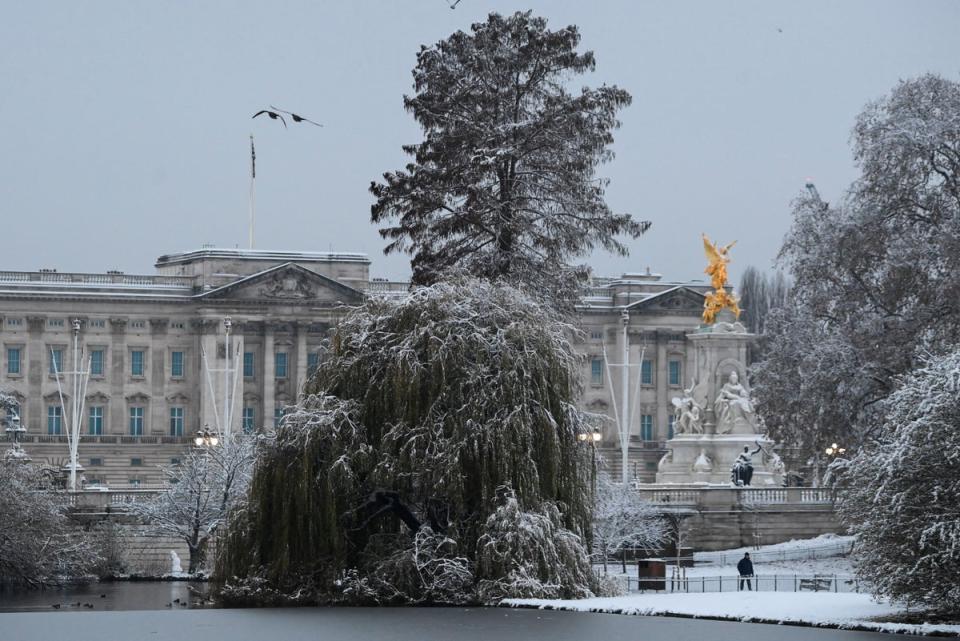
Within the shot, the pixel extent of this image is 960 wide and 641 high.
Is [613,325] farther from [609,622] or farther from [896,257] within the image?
[609,622]

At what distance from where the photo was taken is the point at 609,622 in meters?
38.9

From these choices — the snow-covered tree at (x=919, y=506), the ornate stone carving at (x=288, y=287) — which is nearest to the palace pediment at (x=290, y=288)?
the ornate stone carving at (x=288, y=287)

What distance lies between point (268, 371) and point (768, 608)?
95.5m

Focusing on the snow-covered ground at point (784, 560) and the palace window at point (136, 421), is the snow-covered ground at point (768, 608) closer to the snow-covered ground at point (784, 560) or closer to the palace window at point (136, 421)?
the snow-covered ground at point (784, 560)

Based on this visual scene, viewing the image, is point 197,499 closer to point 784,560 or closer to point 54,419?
point 784,560

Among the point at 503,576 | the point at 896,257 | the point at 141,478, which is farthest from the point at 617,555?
the point at 141,478

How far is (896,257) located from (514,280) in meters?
10.7

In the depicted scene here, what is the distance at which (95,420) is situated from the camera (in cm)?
13150

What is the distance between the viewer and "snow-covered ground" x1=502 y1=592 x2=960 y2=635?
38.0 meters

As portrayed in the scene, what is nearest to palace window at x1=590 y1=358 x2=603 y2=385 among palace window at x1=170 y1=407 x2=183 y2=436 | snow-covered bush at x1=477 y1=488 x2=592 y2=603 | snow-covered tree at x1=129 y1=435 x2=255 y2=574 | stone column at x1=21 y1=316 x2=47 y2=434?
palace window at x1=170 y1=407 x2=183 y2=436

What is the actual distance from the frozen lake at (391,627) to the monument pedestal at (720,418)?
124 ft

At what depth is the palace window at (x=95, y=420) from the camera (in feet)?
431

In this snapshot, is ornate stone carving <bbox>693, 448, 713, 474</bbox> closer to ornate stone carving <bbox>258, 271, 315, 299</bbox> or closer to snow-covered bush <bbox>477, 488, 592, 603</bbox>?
snow-covered bush <bbox>477, 488, 592, 603</bbox>

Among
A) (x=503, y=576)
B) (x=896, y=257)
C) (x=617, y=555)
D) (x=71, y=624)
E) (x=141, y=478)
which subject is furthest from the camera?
(x=141, y=478)
